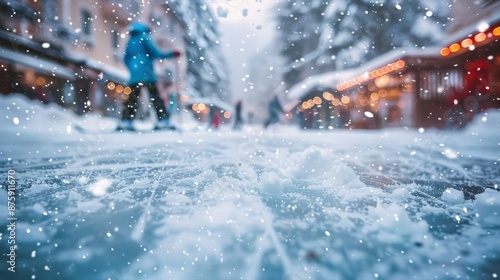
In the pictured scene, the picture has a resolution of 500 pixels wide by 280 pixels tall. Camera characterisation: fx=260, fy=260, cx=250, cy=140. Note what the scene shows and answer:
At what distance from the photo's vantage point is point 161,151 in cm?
383

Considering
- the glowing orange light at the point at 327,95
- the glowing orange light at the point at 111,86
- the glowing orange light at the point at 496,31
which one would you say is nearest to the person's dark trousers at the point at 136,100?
the glowing orange light at the point at 496,31

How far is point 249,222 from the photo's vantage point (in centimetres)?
145

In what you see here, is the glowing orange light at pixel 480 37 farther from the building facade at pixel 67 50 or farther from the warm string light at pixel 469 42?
the building facade at pixel 67 50

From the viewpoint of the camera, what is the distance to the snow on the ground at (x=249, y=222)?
1.08m

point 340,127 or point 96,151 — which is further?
point 340,127

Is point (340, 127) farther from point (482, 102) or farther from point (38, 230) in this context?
point (38, 230)

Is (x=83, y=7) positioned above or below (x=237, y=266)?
above

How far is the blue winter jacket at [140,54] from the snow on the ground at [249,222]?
2.73 metres

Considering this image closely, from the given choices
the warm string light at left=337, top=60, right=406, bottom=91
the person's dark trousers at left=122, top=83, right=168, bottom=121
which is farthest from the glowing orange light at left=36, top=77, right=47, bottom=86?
the warm string light at left=337, top=60, right=406, bottom=91

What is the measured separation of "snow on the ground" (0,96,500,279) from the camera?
3.55ft

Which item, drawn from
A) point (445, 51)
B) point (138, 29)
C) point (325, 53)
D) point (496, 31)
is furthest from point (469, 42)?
point (325, 53)

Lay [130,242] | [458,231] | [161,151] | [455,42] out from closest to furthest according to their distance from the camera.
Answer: [130,242] → [458,231] → [161,151] → [455,42]

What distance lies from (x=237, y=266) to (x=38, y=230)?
1.05 m

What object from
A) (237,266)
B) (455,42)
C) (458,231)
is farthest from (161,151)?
(455,42)
